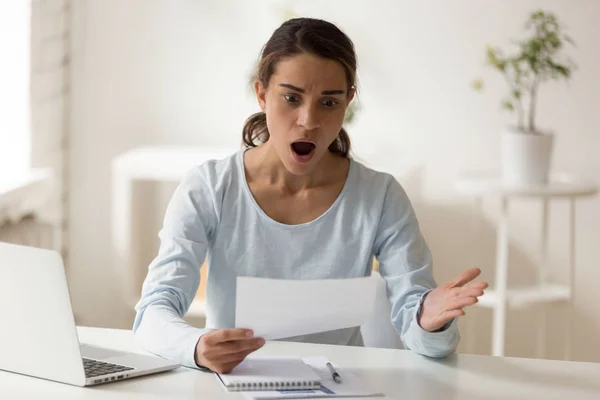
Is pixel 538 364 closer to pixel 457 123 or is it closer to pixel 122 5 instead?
pixel 457 123

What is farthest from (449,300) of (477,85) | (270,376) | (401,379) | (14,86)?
(14,86)

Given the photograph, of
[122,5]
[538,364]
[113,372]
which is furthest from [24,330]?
[122,5]

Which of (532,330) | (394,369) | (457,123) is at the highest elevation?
(457,123)

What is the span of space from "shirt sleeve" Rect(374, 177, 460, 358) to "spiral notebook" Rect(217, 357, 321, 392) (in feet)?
0.81

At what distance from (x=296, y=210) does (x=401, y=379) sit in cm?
50

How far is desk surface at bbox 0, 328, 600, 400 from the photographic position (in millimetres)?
1307

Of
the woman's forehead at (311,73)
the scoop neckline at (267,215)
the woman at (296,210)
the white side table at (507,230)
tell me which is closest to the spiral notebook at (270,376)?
the woman at (296,210)

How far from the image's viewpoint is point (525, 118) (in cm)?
328

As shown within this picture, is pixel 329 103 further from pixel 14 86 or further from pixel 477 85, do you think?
pixel 14 86

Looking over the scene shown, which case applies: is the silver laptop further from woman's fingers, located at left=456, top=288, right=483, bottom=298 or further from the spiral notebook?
woman's fingers, located at left=456, top=288, right=483, bottom=298

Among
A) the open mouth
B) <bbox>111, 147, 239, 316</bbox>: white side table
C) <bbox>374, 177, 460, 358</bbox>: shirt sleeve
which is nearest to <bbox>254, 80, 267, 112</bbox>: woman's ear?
the open mouth

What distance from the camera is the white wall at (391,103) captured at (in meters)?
3.31

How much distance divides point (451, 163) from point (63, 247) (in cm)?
147

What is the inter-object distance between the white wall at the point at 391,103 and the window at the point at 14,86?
37cm
